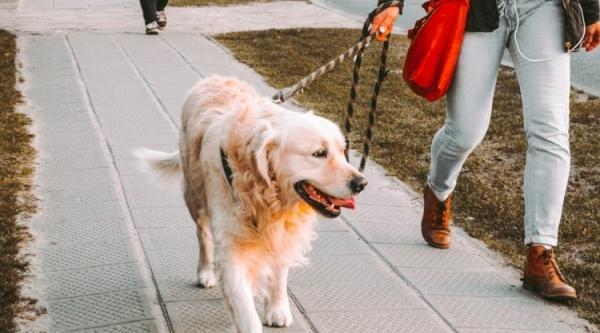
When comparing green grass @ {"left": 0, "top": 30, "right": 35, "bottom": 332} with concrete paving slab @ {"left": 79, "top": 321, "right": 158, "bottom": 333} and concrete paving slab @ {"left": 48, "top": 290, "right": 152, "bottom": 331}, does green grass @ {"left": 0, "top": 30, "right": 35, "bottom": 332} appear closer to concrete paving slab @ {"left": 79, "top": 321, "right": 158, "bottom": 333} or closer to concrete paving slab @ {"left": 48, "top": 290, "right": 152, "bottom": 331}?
concrete paving slab @ {"left": 48, "top": 290, "right": 152, "bottom": 331}

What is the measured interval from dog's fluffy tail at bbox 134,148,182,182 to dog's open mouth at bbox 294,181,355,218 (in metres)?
1.64

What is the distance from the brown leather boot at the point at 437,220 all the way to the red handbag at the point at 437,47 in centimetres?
72

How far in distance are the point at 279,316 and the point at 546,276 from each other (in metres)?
1.35

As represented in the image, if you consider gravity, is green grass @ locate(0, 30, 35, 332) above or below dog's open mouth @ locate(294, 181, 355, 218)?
below

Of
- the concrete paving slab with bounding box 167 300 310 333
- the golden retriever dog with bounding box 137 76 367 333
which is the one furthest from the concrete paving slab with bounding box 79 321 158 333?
the golden retriever dog with bounding box 137 76 367 333

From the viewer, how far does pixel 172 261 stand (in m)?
4.85

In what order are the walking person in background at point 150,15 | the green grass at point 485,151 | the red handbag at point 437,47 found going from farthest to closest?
the walking person in background at point 150,15
the green grass at point 485,151
the red handbag at point 437,47

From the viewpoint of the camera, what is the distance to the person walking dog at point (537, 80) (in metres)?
4.41

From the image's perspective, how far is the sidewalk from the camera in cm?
418

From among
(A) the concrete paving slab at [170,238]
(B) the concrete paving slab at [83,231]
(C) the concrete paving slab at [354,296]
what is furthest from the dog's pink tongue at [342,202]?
(B) the concrete paving slab at [83,231]

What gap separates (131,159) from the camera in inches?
262

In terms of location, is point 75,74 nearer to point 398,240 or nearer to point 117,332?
point 398,240

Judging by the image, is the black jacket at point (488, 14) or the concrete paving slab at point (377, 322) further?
the black jacket at point (488, 14)

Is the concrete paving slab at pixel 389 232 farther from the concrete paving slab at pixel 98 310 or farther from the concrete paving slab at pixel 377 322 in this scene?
the concrete paving slab at pixel 98 310
